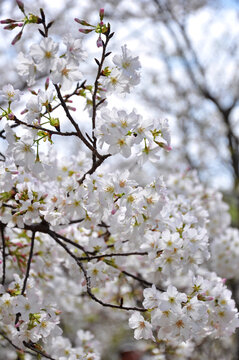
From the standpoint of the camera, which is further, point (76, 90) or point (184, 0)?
point (184, 0)

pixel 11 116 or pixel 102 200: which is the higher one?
pixel 11 116

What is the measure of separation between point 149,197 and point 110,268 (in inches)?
27.0

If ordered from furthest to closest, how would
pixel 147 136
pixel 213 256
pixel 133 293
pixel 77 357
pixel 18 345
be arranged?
pixel 213 256 < pixel 133 293 < pixel 77 357 < pixel 18 345 < pixel 147 136

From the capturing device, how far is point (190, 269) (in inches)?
79.5

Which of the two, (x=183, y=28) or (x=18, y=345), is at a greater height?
(x=183, y=28)

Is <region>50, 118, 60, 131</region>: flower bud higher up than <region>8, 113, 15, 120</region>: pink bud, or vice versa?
<region>8, 113, 15, 120</region>: pink bud

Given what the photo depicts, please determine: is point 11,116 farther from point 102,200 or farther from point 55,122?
point 102,200

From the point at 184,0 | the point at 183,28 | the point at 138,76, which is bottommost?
the point at 138,76

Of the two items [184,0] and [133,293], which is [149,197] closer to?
[133,293]

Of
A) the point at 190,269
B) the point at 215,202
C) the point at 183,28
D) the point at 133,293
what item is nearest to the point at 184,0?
the point at 183,28

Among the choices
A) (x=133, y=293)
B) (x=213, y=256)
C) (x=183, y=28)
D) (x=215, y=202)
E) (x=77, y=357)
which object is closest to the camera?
(x=77, y=357)

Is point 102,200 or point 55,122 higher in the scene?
point 55,122

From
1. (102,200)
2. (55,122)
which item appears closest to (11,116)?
(55,122)

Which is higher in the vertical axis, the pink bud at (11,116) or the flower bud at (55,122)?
the pink bud at (11,116)
